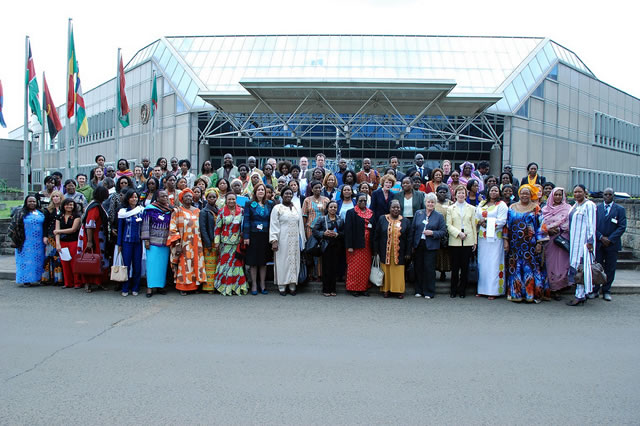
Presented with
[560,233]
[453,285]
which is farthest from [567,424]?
[560,233]

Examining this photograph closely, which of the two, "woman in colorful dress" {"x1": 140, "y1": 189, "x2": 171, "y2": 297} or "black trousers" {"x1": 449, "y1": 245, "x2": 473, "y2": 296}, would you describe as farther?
"black trousers" {"x1": 449, "y1": 245, "x2": 473, "y2": 296}

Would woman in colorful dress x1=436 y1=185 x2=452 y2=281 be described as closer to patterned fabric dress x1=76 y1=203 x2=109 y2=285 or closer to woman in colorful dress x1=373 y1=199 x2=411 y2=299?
woman in colorful dress x1=373 y1=199 x2=411 y2=299

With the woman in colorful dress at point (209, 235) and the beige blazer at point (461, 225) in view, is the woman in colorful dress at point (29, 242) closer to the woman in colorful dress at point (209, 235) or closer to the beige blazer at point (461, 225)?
the woman in colorful dress at point (209, 235)

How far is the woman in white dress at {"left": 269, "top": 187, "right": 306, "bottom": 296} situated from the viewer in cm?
868

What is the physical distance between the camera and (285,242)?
8750 millimetres

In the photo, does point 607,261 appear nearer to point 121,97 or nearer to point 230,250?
point 230,250

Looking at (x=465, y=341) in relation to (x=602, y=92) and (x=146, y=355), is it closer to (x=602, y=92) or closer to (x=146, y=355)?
(x=146, y=355)

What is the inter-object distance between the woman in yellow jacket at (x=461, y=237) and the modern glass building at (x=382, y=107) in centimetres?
1243

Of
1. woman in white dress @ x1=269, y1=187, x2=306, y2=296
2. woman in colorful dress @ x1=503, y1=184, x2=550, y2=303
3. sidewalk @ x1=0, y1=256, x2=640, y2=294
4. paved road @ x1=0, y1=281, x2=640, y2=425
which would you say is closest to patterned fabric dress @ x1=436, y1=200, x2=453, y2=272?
sidewalk @ x1=0, y1=256, x2=640, y2=294

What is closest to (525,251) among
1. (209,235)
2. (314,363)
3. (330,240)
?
(330,240)

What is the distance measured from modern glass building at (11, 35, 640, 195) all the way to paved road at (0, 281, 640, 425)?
1452cm

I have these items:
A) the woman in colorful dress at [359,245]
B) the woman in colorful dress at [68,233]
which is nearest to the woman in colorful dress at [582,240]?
the woman in colorful dress at [359,245]

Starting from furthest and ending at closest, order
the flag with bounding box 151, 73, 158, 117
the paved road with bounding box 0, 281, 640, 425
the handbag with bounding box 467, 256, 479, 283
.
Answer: the flag with bounding box 151, 73, 158, 117 → the handbag with bounding box 467, 256, 479, 283 → the paved road with bounding box 0, 281, 640, 425

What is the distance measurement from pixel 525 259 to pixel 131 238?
22.5ft
